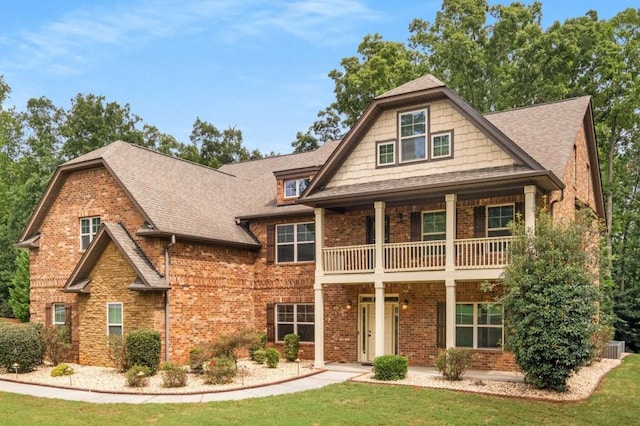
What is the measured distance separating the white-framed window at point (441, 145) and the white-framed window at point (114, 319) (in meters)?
11.2

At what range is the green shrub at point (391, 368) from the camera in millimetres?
15836

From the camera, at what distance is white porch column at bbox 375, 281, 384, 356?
17.4 metres

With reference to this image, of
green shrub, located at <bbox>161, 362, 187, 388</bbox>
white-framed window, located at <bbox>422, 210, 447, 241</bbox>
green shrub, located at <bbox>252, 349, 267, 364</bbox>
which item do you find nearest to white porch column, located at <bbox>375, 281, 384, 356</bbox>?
white-framed window, located at <bbox>422, 210, 447, 241</bbox>

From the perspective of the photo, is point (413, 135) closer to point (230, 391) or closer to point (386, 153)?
point (386, 153)

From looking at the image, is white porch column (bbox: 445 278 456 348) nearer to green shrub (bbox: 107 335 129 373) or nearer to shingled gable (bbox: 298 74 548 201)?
shingled gable (bbox: 298 74 548 201)

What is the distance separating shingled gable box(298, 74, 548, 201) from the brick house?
0.05 meters

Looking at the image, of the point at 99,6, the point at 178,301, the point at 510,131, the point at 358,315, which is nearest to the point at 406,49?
the point at 510,131

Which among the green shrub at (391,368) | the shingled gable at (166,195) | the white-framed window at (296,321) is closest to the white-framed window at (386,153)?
the white-framed window at (296,321)

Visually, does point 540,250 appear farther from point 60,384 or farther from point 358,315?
point 60,384

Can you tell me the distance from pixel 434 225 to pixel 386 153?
2.82 meters

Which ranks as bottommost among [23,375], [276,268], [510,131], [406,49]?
[23,375]

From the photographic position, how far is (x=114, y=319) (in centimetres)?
1888

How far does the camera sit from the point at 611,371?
17.2 metres

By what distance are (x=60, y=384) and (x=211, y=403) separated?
533 cm
